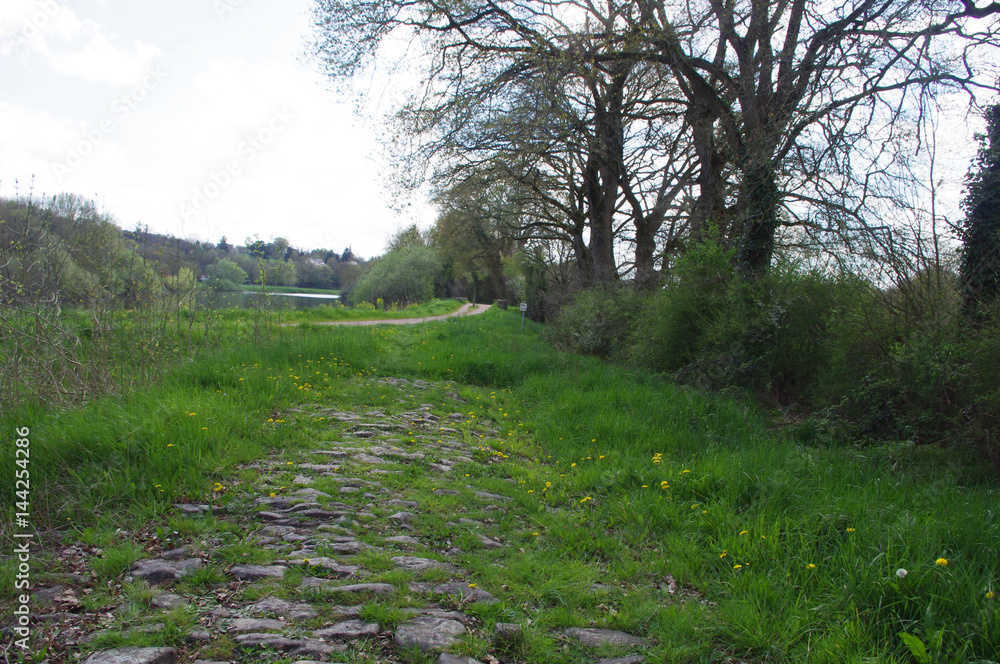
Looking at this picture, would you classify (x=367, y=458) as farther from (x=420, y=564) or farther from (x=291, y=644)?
(x=291, y=644)

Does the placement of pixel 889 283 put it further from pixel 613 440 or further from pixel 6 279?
pixel 6 279

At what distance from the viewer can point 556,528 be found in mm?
3928

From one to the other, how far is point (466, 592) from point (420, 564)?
1.31 ft

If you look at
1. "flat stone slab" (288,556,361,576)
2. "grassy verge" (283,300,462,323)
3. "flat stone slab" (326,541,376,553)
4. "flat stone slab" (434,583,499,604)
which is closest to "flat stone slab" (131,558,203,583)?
"flat stone slab" (288,556,361,576)

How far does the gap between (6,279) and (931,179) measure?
10193 millimetres

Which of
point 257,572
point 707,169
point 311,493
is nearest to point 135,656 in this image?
point 257,572

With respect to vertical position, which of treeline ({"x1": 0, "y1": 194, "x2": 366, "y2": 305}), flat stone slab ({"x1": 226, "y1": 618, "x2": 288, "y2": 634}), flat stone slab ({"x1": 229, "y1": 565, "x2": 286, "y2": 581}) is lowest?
flat stone slab ({"x1": 226, "y1": 618, "x2": 288, "y2": 634})

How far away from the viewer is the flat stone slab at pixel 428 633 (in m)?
2.56

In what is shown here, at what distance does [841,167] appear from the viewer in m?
9.29

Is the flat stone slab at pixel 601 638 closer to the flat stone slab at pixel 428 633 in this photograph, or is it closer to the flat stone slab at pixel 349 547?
the flat stone slab at pixel 428 633

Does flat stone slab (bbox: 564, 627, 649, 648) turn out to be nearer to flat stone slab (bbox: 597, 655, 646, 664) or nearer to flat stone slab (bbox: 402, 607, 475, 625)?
flat stone slab (bbox: 597, 655, 646, 664)

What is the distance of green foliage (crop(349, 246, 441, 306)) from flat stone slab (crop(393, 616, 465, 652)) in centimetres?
4096

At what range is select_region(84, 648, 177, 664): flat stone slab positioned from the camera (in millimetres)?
2266

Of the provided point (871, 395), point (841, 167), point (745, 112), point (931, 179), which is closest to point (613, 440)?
point (871, 395)
